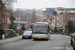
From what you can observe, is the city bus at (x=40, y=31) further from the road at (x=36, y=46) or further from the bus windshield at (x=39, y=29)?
the road at (x=36, y=46)

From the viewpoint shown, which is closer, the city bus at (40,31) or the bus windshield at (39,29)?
the city bus at (40,31)

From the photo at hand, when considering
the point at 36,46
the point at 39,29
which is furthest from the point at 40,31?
the point at 36,46

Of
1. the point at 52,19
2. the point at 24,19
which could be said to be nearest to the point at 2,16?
the point at 52,19

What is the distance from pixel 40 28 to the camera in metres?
25.7

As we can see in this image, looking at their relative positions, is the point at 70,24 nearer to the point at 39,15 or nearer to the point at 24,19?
the point at 39,15

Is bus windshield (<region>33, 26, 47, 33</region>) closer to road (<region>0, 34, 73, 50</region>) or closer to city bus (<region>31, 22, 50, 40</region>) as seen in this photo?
city bus (<region>31, 22, 50, 40</region>)

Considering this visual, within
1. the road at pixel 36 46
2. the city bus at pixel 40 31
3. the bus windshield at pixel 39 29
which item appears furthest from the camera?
the bus windshield at pixel 39 29

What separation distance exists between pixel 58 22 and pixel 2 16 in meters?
45.8

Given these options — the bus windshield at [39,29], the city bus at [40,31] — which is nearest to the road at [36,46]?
the city bus at [40,31]

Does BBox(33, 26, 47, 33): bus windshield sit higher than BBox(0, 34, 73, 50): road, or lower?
higher

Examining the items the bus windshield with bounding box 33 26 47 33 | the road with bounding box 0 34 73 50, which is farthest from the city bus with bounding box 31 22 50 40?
the road with bounding box 0 34 73 50

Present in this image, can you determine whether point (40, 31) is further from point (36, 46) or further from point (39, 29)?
point (36, 46)

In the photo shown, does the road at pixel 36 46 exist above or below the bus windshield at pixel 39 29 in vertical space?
below

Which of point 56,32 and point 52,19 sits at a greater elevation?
point 52,19
